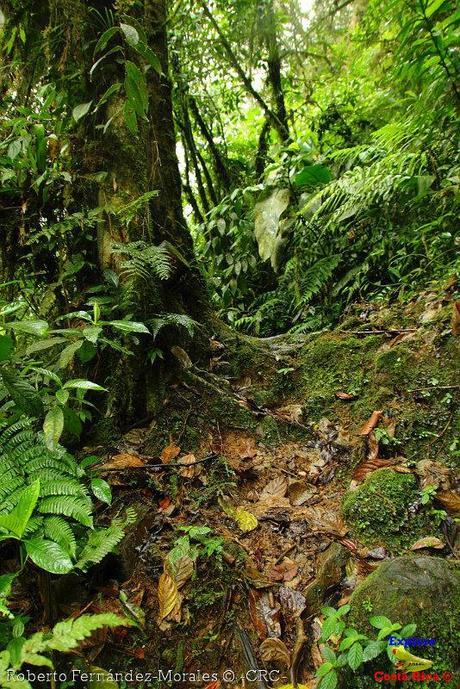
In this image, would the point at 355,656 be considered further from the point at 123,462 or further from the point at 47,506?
the point at 123,462

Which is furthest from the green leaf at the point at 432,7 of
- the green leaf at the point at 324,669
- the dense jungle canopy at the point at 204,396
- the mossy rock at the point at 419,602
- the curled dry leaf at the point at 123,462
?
the green leaf at the point at 324,669

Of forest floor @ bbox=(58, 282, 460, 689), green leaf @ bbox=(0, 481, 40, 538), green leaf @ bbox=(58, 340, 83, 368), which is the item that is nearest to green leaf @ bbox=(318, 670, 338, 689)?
forest floor @ bbox=(58, 282, 460, 689)

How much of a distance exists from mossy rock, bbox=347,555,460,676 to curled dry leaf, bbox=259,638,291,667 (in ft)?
0.81

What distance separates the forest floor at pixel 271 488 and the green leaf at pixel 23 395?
523 mm

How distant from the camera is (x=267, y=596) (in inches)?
67.4

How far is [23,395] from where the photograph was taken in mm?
1747

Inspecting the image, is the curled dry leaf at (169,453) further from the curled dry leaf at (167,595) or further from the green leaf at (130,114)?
the green leaf at (130,114)

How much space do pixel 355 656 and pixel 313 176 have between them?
404 cm

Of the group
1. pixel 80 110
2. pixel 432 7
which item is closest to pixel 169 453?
pixel 80 110

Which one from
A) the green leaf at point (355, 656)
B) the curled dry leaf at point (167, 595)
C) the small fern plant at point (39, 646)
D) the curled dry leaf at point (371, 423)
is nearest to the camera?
the small fern plant at point (39, 646)

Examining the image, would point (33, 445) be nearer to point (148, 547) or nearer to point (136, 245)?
point (148, 547)

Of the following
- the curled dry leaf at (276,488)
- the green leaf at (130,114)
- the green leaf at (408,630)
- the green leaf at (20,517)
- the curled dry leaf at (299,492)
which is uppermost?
the green leaf at (130,114)

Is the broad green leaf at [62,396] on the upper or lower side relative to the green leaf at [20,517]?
upper

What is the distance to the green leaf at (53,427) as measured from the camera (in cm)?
165
